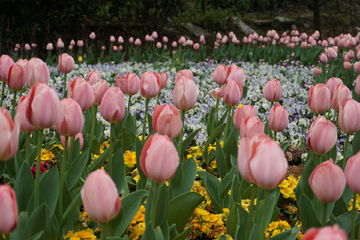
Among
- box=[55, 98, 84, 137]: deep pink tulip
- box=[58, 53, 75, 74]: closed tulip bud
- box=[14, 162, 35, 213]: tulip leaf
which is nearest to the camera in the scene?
box=[55, 98, 84, 137]: deep pink tulip

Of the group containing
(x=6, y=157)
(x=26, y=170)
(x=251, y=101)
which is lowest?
(x=251, y=101)

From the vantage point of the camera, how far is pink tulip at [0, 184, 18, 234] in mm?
725

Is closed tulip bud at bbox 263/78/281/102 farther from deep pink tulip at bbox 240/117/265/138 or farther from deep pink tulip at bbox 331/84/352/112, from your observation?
deep pink tulip at bbox 240/117/265/138

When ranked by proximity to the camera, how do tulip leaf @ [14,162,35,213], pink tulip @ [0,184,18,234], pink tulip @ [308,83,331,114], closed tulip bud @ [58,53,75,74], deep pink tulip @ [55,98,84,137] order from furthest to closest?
closed tulip bud @ [58,53,75,74] → pink tulip @ [308,83,331,114] → tulip leaf @ [14,162,35,213] → deep pink tulip @ [55,98,84,137] → pink tulip @ [0,184,18,234]

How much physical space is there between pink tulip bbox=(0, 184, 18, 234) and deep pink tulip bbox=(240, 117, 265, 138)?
84 centimetres

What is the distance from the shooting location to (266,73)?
19.8 feet

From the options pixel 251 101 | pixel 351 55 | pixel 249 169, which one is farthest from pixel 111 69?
pixel 249 169

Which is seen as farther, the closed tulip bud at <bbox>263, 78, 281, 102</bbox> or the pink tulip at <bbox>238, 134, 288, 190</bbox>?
the closed tulip bud at <bbox>263, 78, 281, 102</bbox>

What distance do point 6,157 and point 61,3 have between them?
8.64 m

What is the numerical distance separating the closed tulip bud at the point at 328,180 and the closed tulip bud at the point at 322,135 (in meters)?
0.27

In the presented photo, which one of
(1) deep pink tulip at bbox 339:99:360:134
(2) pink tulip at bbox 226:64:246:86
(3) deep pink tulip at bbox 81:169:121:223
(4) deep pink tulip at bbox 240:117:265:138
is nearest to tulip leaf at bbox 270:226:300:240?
(4) deep pink tulip at bbox 240:117:265:138

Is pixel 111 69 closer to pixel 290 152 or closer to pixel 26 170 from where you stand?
pixel 290 152

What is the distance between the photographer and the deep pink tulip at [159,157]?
87cm

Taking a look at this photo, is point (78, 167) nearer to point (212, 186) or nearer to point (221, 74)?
point (212, 186)
